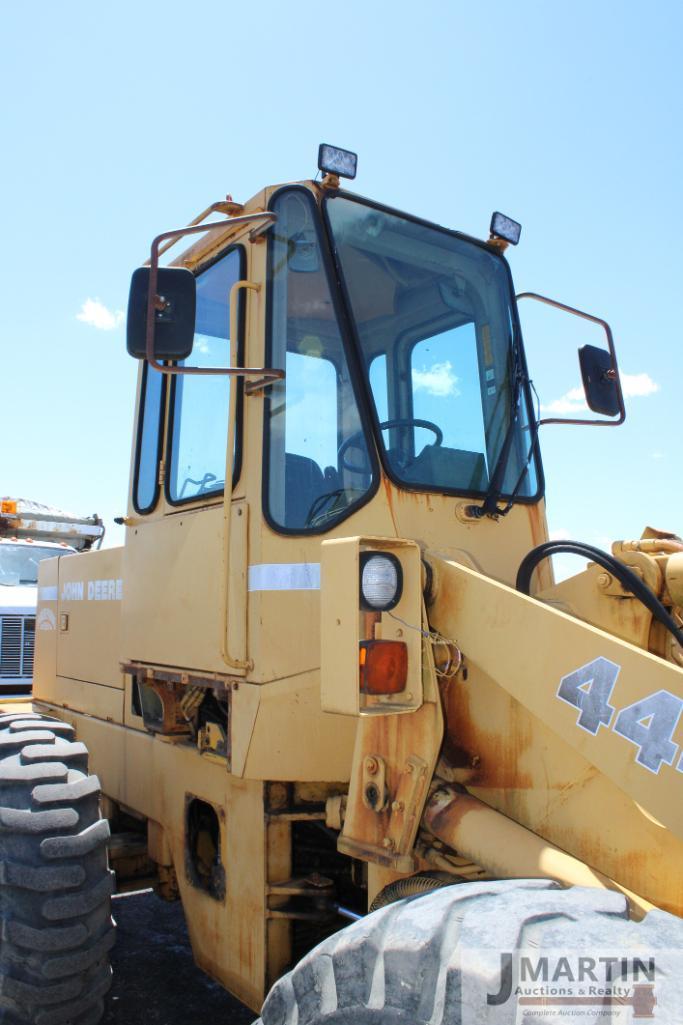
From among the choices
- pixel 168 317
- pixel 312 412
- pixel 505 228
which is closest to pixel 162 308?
pixel 168 317

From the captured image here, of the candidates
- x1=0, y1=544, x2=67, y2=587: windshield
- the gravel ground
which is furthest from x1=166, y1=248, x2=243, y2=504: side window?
x1=0, y1=544, x2=67, y2=587: windshield

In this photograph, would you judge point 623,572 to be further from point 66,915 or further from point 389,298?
point 66,915

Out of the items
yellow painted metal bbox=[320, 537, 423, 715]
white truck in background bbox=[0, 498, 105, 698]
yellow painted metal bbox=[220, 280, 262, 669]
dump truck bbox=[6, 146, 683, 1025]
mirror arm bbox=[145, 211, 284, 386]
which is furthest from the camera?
white truck in background bbox=[0, 498, 105, 698]

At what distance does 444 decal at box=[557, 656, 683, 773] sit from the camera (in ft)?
6.37

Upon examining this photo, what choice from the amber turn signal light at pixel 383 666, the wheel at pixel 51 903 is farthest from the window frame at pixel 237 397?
the wheel at pixel 51 903

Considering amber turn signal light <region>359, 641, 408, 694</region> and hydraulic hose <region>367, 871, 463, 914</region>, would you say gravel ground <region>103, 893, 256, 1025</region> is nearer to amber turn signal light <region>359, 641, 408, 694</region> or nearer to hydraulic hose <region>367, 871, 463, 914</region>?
hydraulic hose <region>367, 871, 463, 914</region>

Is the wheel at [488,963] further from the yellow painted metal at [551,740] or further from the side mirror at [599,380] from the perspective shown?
the side mirror at [599,380]

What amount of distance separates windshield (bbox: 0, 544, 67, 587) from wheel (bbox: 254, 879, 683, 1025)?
7.55 metres

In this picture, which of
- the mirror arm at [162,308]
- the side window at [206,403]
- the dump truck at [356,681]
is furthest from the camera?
the side window at [206,403]

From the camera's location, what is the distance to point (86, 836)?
10.1ft

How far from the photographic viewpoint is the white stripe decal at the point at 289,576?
9.50ft

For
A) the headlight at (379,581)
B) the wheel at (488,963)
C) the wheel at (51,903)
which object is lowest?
the wheel at (51,903)

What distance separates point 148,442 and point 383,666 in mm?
2100

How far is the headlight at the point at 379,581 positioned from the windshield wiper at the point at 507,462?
885 mm
